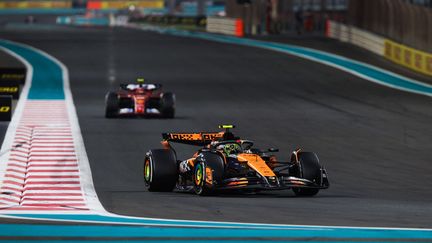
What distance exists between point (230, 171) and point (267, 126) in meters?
15.4

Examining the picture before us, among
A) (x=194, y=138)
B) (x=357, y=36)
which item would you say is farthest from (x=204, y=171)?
(x=357, y=36)

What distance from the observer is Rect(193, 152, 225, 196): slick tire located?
19078 millimetres

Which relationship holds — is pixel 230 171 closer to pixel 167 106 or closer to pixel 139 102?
pixel 139 102

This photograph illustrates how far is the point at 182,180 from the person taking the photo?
2031 cm

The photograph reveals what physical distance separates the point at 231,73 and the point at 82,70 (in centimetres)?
732

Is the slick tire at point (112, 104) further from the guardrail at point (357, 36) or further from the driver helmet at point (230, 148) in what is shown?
the guardrail at point (357, 36)

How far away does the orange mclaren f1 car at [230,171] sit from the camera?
1911 centimetres

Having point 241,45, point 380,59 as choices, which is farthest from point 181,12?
point 380,59

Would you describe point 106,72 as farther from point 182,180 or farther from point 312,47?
point 182,180

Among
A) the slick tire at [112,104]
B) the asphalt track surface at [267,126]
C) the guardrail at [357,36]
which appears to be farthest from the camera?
the guardrail at [357,36]

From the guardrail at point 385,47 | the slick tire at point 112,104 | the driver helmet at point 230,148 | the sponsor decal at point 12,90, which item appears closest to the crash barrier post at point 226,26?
the guardrail at point 385,47

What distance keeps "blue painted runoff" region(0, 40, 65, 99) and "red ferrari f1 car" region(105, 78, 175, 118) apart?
30.6 feet

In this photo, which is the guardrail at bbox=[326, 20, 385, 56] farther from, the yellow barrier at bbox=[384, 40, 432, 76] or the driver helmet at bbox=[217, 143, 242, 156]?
the driver helmet at bbox=[217, 143, 242, 156]

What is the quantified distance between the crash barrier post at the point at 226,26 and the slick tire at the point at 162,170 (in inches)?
2657
